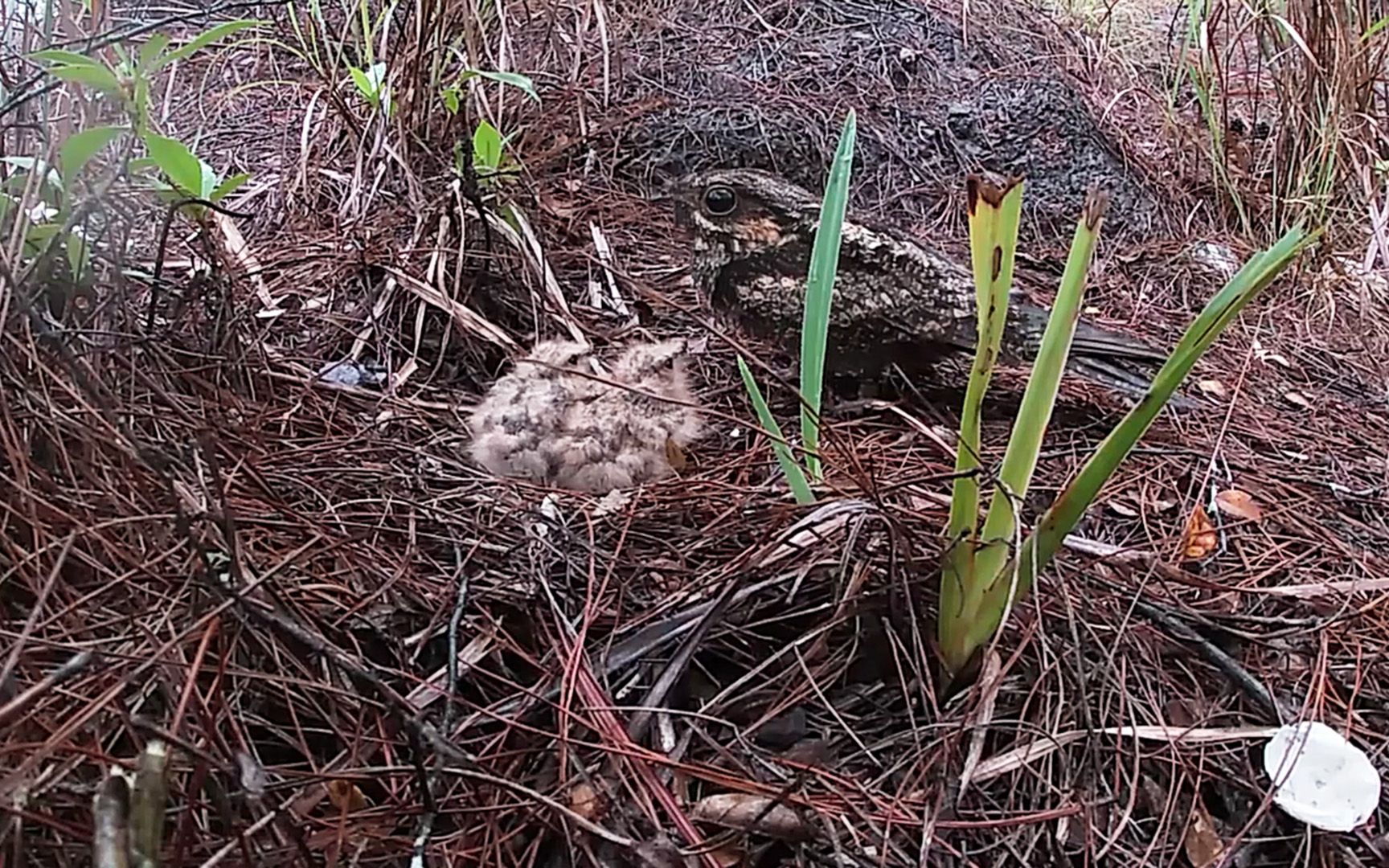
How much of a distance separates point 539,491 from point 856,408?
604 millimetres

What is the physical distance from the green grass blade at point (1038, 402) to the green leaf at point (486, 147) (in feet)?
4.33

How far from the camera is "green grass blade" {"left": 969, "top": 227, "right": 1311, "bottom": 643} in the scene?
97 cm

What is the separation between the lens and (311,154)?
7.95 ft

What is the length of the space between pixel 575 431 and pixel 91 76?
0.77 m

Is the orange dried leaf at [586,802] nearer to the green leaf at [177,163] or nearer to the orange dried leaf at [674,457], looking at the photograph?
the orange dried leaf at [674,457]

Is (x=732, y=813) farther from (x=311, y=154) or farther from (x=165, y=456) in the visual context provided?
(x=311, y=154)

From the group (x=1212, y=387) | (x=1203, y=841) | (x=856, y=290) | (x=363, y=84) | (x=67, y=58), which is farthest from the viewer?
(x=363, y=84)

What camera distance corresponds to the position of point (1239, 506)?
5.44 ft

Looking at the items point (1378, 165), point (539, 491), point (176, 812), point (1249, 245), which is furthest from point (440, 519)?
point (1378, 165)

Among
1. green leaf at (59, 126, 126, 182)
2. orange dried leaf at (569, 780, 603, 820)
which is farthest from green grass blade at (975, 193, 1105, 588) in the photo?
green leaf at (59, 126, 126, 182)

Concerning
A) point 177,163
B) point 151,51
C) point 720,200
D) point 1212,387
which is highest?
point 151,51

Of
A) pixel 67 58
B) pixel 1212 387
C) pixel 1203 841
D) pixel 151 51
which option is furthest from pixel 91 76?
pixel 1212 387

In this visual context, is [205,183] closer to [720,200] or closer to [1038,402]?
[720,200]

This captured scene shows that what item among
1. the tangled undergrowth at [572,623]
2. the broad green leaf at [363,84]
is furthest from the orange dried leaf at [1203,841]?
the broad green leaf at [363,84]
